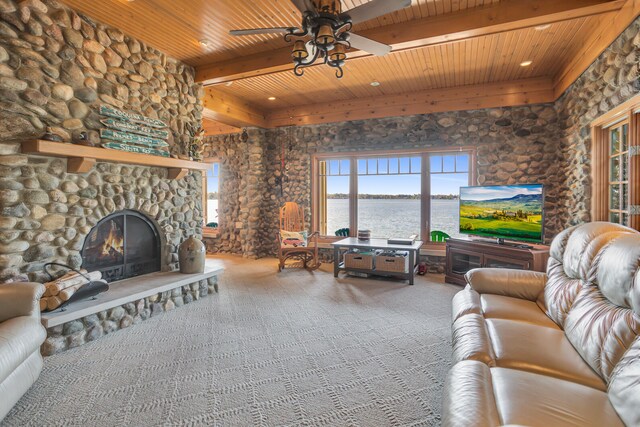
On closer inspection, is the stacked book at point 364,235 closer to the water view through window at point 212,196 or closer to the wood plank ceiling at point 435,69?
the wood plank ceiling at point 435,69

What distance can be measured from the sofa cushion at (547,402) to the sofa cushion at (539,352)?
74mm

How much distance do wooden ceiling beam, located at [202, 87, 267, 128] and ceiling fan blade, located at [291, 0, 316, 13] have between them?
3154 mm

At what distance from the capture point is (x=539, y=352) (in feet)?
5.37

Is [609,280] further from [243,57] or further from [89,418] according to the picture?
[243,57]

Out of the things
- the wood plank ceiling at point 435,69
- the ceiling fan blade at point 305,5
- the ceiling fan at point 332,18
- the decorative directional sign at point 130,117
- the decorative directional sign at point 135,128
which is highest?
the wood plank ceiling at point 435,69

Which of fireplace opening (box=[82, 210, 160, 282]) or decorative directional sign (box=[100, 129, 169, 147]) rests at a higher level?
decorative directional sign (box=[100, 129, 169, 147])

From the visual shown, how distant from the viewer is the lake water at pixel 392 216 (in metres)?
5.35

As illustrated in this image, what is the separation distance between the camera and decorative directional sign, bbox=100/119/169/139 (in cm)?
319

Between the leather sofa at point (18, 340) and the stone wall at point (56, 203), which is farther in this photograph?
the stone wall at point (56, 203)

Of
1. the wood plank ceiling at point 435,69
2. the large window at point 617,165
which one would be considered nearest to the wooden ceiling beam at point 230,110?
the wood plank ceiling at point 435,69

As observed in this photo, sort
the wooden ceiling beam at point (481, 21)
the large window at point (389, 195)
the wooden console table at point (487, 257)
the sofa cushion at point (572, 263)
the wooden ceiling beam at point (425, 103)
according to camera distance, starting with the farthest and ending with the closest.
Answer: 1. the large window at point (389, 195)
2. the wooden ceiling beam at point (425, 103)
3. the wooden console table at point (487, 257)
4. the wooden ceiling beam at point (481, 21)
5. the sofa cushion at point (572, 263)

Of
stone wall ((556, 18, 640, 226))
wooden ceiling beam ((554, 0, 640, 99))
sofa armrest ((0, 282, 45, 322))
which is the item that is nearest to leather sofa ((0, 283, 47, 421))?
sofa armrest ((0, 282, 45, 322))

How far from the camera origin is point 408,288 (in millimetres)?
4344

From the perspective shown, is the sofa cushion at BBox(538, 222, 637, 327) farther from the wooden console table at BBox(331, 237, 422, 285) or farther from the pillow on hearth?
the pillow on hearth
